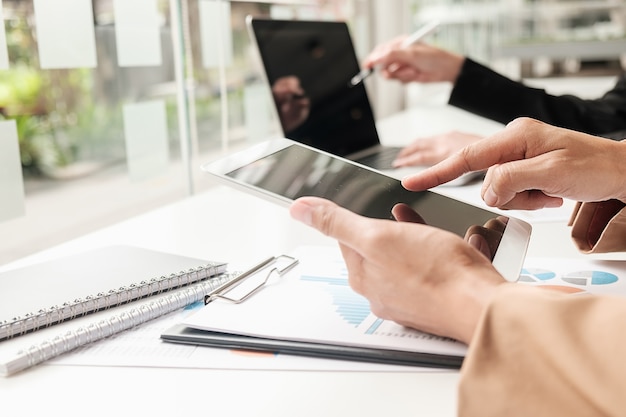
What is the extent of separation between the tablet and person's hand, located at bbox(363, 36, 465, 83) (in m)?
0.82

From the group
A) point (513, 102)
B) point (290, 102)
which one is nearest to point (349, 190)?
point (290, 102)

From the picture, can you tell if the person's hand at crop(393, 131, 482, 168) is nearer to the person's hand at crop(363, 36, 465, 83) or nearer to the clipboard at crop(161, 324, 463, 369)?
the person's hand at crop(363, 36, 465, 83)

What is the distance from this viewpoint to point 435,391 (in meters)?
0.44

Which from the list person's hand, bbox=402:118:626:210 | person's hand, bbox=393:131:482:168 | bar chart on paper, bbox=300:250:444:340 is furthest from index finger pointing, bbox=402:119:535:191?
person's hand, bbox=393:131:482:168

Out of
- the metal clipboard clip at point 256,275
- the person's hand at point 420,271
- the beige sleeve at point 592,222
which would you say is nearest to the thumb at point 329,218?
the person's hand at point 420,271

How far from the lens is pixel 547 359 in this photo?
A: 37cm

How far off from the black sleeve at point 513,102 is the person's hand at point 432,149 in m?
0.20

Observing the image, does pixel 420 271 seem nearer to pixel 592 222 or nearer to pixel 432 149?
pixel 592 222

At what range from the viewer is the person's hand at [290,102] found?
1.16 m

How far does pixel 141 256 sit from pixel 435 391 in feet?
1.25

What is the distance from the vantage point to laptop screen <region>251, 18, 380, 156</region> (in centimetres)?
118

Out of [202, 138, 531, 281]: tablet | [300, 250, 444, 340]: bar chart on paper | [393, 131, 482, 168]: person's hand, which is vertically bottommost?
[300, 250, 444, 340]: bar chart on paper

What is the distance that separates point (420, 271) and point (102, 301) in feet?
0.93

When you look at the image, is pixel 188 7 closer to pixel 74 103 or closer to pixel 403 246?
pixel 74 103
